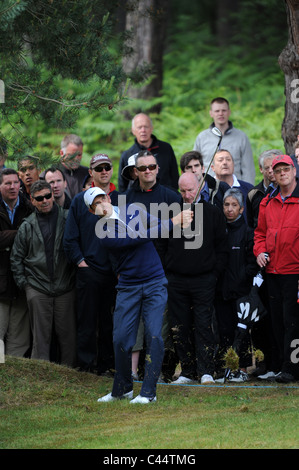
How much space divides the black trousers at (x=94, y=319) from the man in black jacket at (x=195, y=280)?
923mm

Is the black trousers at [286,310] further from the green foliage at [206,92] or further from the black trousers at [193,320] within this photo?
the green foliage at [206,92]

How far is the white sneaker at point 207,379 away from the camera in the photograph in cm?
986

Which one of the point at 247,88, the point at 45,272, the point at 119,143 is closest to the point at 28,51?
the point at 45,272

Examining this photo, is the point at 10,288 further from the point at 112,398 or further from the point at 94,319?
the point at 112,398

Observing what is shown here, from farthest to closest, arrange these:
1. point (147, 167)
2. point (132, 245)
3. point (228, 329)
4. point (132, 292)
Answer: point (228, 329) < point (147, 167) < point (132, 292) < point (132, 245)

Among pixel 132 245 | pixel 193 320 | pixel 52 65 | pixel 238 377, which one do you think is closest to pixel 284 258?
pixel 193 320

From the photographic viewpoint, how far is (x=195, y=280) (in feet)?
33.1

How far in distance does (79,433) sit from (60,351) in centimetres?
344

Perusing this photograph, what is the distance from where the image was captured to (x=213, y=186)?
34.9 feet

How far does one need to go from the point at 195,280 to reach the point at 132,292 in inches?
56.8

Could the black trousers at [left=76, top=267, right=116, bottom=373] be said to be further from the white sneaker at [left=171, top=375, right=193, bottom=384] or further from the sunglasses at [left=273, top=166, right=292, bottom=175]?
the sunglasses at [left=273, top=166, right=292, bottom=175]

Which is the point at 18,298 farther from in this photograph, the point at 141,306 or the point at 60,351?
the point at 141,306

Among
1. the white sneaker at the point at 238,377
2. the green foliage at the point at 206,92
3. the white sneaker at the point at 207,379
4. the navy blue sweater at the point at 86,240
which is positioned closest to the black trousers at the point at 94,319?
the navy blue sweater at the point at 86,240

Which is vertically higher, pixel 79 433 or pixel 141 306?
pixel 141 306
